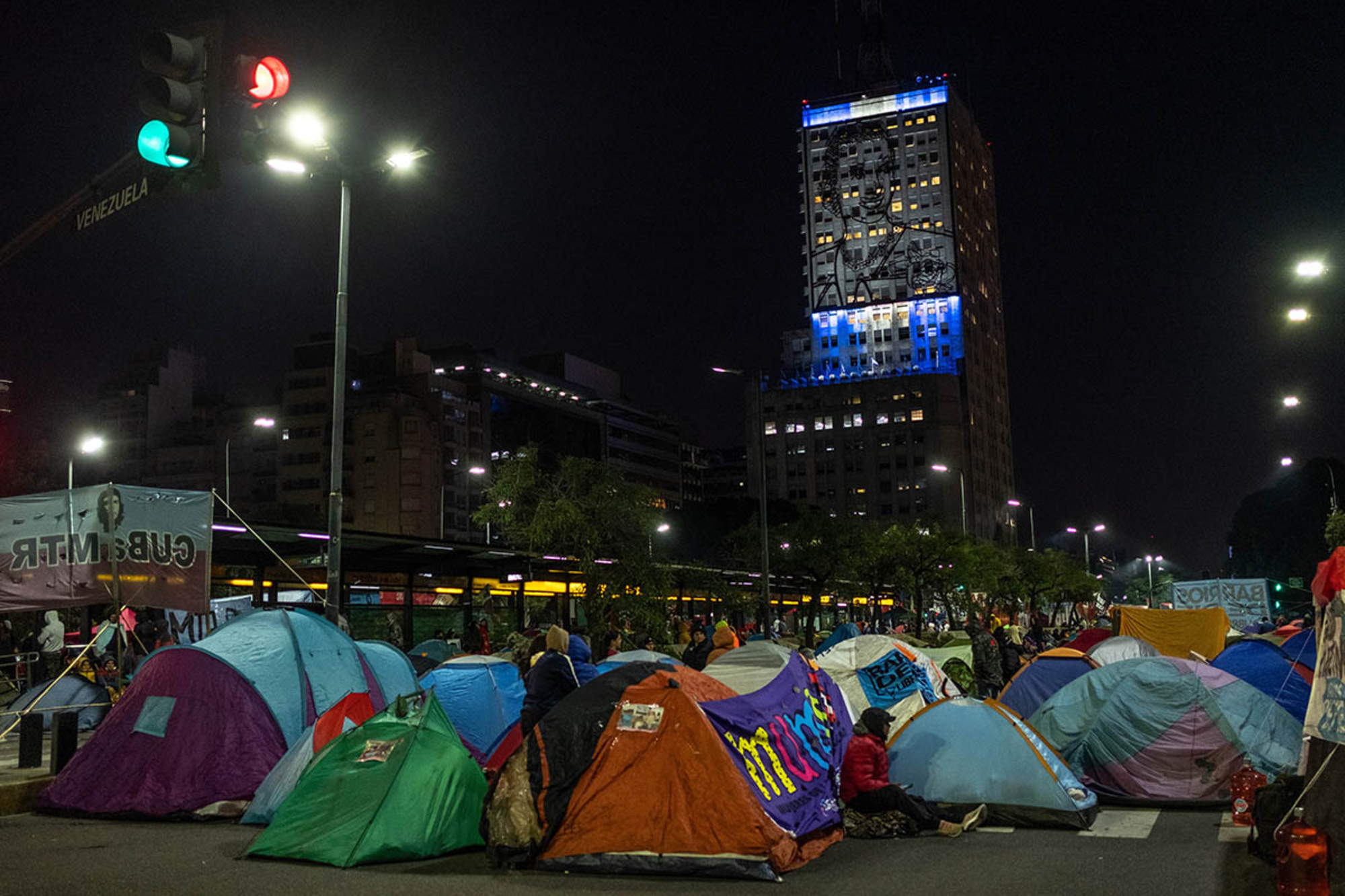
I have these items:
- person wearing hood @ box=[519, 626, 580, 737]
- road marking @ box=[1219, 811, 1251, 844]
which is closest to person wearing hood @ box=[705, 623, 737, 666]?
person wearing hood @ box=[519, 626, 580, 737]

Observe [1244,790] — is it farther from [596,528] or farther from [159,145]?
[596,528]

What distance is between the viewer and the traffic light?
5.91 m

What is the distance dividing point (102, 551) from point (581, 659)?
5441 mm

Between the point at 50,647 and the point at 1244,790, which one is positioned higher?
the point at 50,647

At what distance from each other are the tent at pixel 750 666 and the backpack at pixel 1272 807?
13.3 feet

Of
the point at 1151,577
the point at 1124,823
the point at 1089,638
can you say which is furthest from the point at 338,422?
the point at 1151,577

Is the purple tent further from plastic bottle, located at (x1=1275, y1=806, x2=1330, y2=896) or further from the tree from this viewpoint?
the tree

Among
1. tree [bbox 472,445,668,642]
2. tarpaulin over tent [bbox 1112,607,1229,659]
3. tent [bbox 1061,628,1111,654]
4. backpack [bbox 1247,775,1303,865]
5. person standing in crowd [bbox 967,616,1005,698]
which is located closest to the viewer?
backpack [bbox 1247,775,1303,865]

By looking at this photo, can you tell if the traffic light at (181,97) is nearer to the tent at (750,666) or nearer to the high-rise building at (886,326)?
the tent at (750,666)

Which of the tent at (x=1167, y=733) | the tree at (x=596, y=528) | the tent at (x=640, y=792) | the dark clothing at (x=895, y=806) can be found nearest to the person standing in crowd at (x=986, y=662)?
the tent at (x=1167, y=733)

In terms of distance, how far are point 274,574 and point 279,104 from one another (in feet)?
83.7

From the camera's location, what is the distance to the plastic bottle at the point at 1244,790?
11.0 meters

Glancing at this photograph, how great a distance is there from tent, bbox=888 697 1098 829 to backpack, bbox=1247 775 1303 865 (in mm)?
2228

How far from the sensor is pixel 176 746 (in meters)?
11.8
